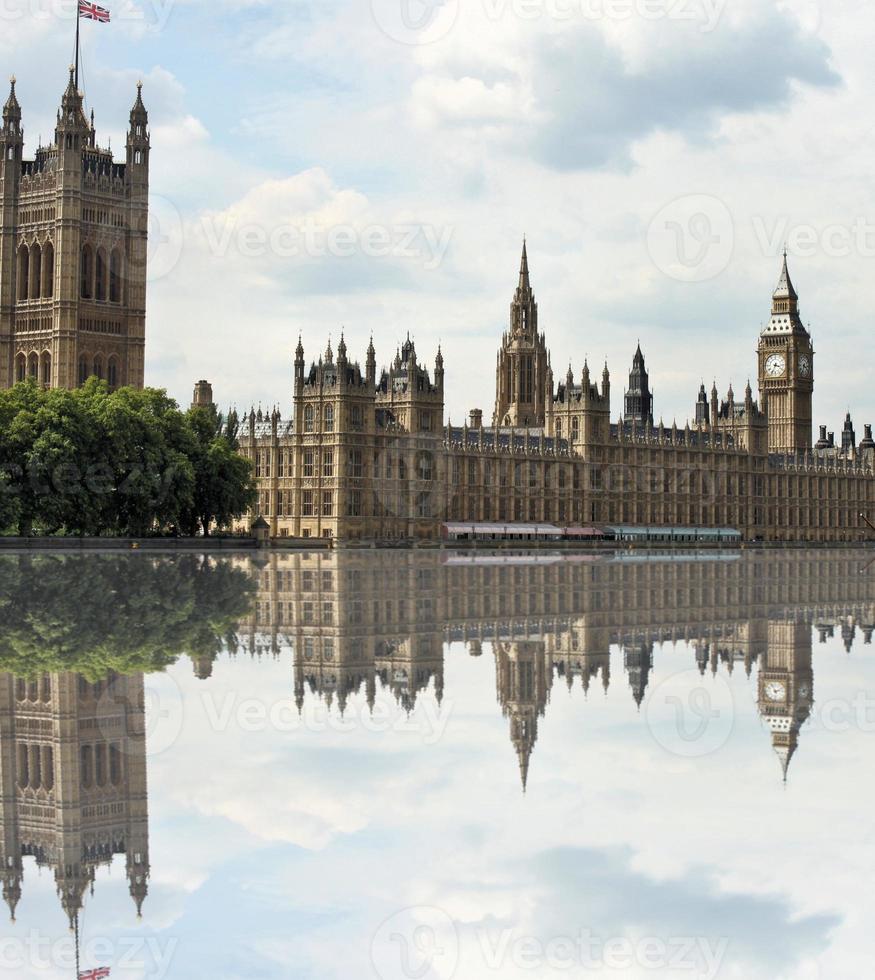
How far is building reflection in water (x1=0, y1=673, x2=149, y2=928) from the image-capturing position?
10164mm

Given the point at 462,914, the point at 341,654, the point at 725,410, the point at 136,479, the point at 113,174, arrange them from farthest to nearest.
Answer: the point at 725,410 → the point at 113,174 → the point at 136,479 → the point at 341,654 → the point at 462,914

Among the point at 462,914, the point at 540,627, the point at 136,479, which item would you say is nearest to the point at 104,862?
the point at 462,914

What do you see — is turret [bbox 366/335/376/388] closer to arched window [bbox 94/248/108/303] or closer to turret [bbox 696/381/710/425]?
arched window [bbox 94/248/108/303]

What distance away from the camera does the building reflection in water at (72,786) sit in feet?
33.3

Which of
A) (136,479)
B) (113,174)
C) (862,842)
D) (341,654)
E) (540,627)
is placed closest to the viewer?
(862,842)

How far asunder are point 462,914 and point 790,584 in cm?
4227

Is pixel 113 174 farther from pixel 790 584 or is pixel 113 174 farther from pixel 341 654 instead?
pixel 341 654

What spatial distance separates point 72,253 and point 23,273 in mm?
7722

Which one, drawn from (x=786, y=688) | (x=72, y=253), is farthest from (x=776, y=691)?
(x=72, y=253)

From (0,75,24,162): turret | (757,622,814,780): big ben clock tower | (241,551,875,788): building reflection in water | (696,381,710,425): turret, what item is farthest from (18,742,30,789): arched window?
(696,381,710,425): turret

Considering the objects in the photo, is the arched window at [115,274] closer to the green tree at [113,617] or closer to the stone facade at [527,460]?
the stone facade at [527,460]

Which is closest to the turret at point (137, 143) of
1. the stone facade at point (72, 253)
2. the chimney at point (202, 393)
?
the stone facade at point (72, 253)

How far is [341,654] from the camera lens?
73.7ft

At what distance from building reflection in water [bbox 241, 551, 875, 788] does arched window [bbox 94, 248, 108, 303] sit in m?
101
